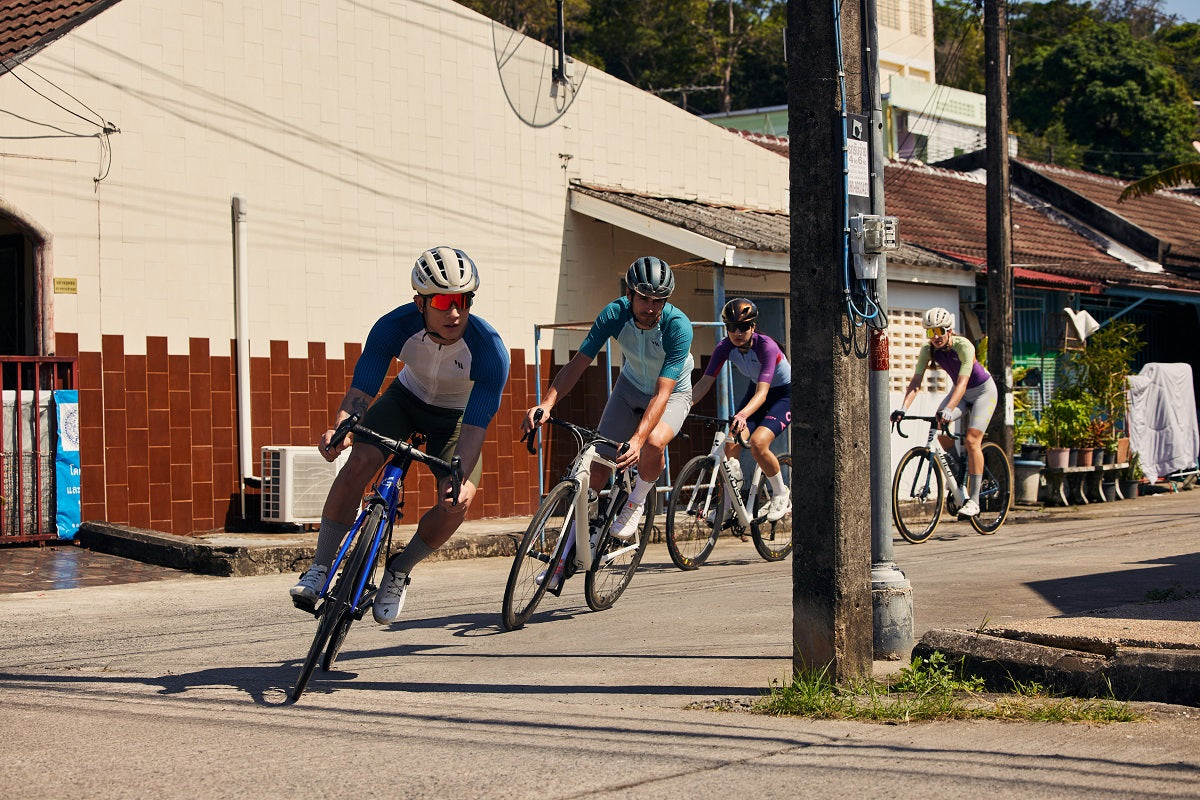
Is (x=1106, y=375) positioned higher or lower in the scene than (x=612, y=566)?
higher

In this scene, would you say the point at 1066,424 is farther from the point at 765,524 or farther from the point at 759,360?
the point at 759,360

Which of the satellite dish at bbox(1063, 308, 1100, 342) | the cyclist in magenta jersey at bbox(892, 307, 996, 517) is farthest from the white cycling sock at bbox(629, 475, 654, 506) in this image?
the satellite dish at bbox(1063, 308, 1100, 342)

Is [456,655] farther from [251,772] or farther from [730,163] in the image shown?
[730,163]

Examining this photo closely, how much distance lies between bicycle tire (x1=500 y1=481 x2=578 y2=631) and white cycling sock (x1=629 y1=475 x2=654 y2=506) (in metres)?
0.63

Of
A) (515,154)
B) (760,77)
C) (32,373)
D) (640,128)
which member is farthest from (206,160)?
(760,77)

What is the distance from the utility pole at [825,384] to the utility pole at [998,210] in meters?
12.2

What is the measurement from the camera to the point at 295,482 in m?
13.4

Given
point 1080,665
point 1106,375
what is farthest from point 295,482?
point 1106,375

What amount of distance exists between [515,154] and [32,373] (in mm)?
6261

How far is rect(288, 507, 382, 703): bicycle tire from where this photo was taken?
5812 mm

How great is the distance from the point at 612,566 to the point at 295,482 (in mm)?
5543

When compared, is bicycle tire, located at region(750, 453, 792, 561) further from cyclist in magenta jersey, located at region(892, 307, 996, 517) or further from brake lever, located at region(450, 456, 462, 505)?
brake lever, located at region(450, 456, 462, 505)

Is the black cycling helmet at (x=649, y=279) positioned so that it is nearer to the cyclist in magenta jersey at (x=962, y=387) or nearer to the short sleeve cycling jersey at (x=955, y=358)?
the cyclist in magenta jersey at (x=962, y=387)

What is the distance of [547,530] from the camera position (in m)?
7.77
